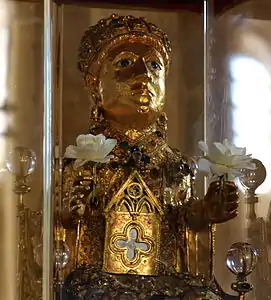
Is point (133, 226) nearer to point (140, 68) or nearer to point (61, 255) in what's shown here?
point (61, 255)

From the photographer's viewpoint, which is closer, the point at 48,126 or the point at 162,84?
the point at 48,126

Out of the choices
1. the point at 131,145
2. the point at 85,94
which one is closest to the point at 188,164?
the point at 131,145

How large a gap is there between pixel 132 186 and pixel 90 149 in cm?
13

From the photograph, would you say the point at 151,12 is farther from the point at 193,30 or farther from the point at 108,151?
the point at 108,151

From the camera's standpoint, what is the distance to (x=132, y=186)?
4.98 feet

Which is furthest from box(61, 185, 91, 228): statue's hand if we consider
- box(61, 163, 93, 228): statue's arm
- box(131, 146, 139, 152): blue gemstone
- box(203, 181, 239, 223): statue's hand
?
box(203, 181, 239, 223): statue's hand

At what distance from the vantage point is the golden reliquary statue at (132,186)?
4.76 feet

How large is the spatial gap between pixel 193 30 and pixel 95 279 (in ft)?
1.79

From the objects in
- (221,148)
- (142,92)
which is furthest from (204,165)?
(142,92)

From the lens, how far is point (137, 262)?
148 cm

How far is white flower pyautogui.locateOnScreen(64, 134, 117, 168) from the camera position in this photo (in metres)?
1.43

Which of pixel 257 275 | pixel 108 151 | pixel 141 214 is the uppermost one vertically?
pixel 108 151

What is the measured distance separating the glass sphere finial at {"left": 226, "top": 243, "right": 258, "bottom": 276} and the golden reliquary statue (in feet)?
0.20

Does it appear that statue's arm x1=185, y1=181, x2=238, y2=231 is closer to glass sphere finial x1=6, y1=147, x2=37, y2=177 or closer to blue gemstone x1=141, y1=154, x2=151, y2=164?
blue gemstone x1=141, y1=154, x2=151, y2=164
